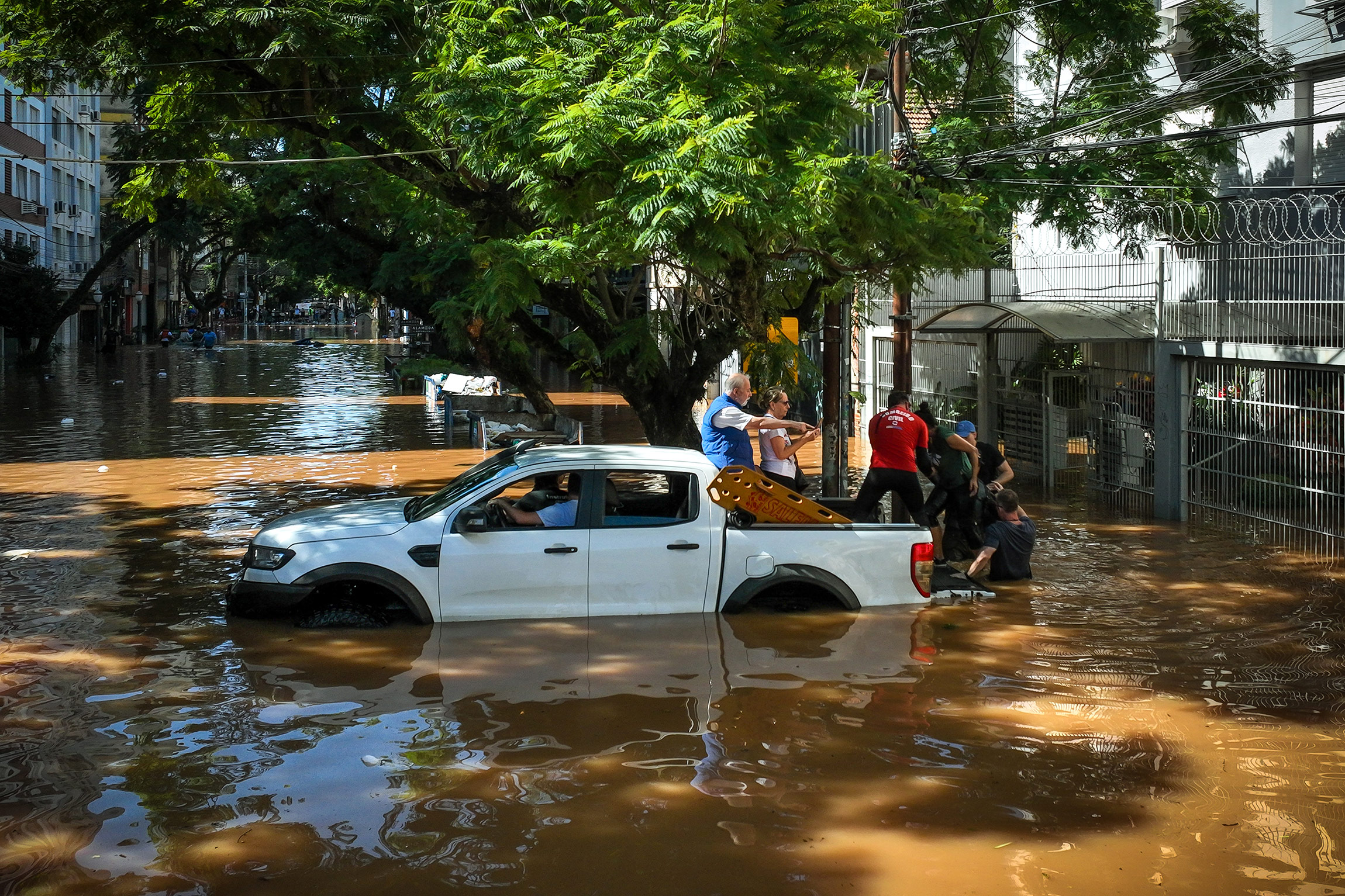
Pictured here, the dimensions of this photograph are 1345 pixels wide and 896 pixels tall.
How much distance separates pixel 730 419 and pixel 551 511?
2529 millimetres

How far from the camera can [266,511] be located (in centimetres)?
1490

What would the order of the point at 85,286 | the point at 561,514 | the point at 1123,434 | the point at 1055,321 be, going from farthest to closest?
the point at 85,286
the point at 1055,321
the point at 1123,434
the point at 561,514

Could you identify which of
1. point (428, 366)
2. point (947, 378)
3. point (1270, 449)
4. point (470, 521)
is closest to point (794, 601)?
point (470, 521)

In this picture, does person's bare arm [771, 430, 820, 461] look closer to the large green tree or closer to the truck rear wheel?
the large green tree

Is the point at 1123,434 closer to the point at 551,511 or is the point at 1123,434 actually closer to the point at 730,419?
the point at 730,419

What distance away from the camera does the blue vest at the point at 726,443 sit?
35.9ft

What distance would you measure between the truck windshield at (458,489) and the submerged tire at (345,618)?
2.50ft

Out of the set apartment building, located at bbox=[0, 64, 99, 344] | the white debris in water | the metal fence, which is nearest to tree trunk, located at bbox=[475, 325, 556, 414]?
the white debris in water

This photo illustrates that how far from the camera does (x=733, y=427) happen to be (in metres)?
10.9

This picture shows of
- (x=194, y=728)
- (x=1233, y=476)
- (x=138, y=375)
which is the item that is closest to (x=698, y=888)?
(x=194, y=728)

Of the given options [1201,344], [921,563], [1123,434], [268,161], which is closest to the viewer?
[921,563]

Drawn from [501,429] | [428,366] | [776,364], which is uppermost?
[428,366]

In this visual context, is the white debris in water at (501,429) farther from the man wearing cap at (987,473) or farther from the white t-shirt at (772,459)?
the man wearing cap at (987,473)

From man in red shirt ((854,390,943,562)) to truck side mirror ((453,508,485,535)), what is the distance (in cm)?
380
